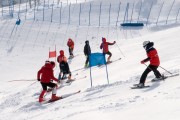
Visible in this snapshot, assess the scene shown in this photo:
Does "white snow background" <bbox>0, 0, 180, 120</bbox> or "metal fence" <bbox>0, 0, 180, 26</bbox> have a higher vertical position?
"metal fence" <bbox>0, 0, 180, 26</bbox>

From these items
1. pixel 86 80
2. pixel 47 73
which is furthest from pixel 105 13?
pixel 47 73

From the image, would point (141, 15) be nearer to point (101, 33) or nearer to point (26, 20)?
point (101, 33)

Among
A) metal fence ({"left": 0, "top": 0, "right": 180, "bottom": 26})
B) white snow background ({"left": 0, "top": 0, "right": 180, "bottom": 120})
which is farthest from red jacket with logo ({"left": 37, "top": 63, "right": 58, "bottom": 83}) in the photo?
metal fence ({"left": 0, "top": 0, "right": 180, "bottom": 26})

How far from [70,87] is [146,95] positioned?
5.69 m

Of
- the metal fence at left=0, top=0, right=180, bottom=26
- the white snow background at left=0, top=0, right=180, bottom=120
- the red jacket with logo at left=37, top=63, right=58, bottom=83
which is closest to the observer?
the white snow background at left=0, top=0, right=180, bottom=120

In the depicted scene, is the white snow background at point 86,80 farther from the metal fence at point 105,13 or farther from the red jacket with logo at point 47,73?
the metal fence at point 105,13

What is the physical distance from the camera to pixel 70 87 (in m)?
15.6

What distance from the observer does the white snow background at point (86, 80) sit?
9516mm

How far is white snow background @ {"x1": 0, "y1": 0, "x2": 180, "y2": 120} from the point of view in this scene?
9516 mm

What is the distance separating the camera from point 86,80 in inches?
648

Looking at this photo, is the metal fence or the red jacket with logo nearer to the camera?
the red jacket with logo

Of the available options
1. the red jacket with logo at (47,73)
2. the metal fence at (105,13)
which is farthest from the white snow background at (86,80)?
the metal fence at (105,13)

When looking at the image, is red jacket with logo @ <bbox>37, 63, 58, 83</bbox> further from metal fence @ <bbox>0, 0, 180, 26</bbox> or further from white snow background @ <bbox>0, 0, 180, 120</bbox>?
metal fence @ <bbox>0, 0, 180, 26</bbox>

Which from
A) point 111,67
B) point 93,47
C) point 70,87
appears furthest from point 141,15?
point 70,87
